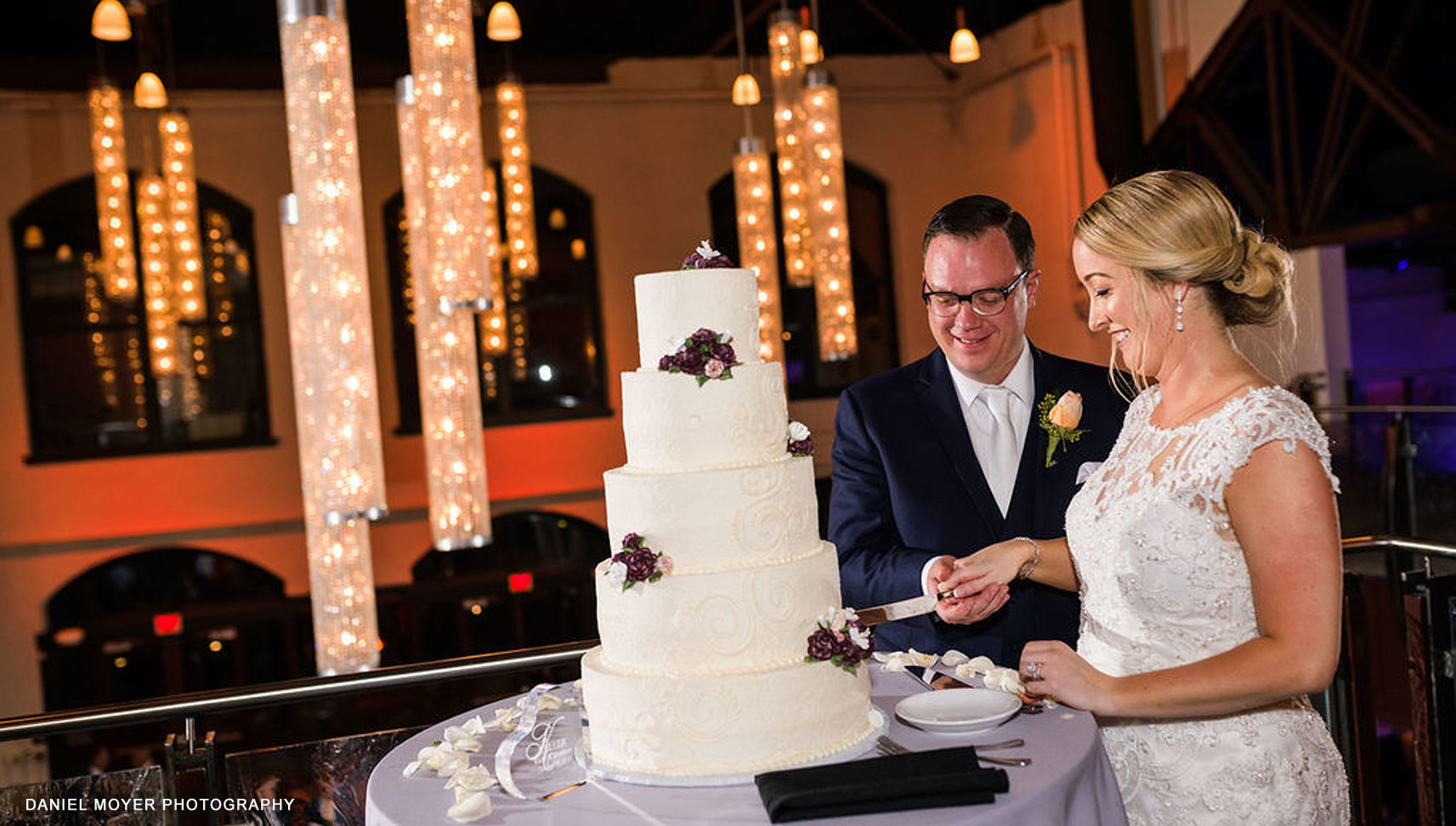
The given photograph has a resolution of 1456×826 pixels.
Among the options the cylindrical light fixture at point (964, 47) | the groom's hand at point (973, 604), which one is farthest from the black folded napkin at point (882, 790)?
the cylindrical light fixture at point (964, 47)

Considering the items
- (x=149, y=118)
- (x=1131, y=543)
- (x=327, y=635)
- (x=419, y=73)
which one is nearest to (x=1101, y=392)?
(x=1131, y=543)

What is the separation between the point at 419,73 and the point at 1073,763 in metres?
4.27

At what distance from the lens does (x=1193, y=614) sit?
224 cm

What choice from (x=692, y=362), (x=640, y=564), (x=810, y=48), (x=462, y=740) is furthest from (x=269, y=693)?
(x=810, y=48)

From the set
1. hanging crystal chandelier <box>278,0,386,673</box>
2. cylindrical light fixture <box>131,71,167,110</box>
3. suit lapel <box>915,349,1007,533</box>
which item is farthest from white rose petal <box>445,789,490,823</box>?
cylindrical light fixture <box>131,71,167,110</box>

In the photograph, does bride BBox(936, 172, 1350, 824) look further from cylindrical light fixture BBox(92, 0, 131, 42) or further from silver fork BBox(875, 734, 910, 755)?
cylindrical light fixture BBox(92, 0, 131, 42)

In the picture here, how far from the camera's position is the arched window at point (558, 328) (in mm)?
12398

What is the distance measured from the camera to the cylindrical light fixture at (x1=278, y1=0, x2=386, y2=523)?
470 cm

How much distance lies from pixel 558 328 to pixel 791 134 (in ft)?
18.4

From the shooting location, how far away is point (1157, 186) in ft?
7.34

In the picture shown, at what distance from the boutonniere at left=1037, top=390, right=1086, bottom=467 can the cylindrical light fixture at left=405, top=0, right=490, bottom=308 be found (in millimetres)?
3050

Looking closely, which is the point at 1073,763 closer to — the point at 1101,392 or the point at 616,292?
the point at 1101,392

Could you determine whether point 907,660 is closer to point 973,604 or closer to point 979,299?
point 973,604

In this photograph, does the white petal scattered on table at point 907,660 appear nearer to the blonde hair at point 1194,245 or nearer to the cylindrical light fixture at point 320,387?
the blonde hair at point 1194,245
